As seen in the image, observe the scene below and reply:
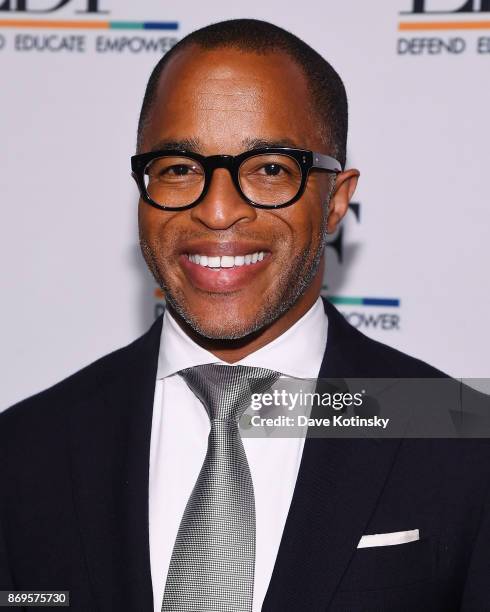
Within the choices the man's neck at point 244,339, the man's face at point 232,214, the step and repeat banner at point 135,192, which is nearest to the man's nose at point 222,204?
the man's face at point 232,214

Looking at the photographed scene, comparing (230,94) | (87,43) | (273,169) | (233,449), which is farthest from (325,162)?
(87,43)

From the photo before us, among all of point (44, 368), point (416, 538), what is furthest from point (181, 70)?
point (44, 368)

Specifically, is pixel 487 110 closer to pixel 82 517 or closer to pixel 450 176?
pixel 450 176

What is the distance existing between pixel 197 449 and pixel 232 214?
466mm

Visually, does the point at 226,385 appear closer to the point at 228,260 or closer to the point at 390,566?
the point at 228,260

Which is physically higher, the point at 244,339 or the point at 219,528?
the point at 244,339

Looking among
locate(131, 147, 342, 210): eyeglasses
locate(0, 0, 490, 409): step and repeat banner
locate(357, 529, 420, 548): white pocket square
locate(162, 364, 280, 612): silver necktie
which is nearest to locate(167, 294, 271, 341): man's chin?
locate(162, 364, 280, 612): silver necktie

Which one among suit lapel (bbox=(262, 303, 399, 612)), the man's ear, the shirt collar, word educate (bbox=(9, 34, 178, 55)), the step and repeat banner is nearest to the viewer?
suit lapel (bbox=(262, 303, 399, 612))

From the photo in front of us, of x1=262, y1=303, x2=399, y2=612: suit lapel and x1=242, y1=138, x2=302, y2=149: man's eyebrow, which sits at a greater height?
x1=242, y1=138, x2=302, y2=149: man's eyebrow

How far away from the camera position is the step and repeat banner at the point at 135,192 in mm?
2395

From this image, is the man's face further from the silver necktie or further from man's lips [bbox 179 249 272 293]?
the silver necktie

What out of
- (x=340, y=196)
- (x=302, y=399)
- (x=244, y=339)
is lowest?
(x=302, y=399)

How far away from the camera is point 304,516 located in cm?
155

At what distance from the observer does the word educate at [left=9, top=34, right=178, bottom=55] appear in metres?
2.53
